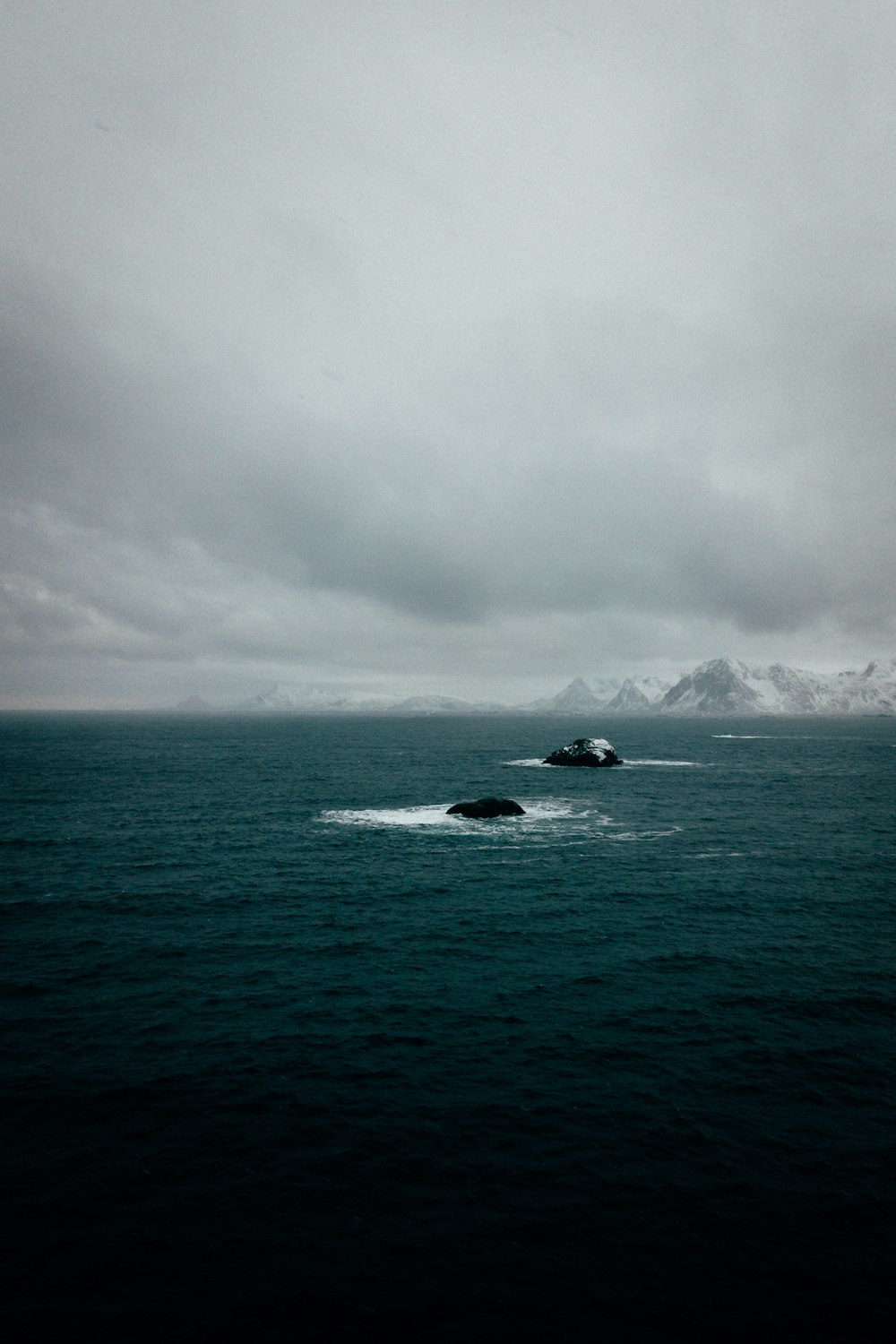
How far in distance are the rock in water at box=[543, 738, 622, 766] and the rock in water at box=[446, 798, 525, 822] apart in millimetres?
62544

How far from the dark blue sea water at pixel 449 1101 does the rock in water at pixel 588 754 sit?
84.8 meters

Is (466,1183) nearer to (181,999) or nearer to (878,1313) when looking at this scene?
(878,1313)

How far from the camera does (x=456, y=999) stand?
109 ft

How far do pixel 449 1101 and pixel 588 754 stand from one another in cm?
12386

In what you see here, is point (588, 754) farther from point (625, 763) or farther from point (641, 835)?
point (641, 835)

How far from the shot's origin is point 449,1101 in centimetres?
2458

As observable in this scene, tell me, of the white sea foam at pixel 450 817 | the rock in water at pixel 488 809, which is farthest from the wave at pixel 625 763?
the rock in water at pixel 488 809

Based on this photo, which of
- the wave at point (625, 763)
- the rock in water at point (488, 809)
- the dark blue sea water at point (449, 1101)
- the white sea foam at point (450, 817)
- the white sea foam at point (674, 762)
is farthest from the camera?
the white sea foam at point (674, 762)

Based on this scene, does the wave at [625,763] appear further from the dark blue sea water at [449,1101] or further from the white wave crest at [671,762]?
the dark blue sea water at [449,1101]

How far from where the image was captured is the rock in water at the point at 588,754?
472 ft

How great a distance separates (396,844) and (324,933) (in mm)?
25037

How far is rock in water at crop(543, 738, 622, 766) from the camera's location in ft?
472

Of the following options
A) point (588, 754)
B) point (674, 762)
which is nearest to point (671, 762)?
point (674, 762)

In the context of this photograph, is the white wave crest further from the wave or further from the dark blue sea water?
the dark blue sea water
